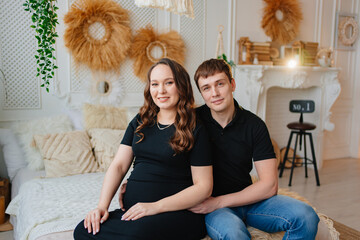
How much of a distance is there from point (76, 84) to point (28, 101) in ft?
1.62

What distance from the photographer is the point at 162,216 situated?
1.47 m

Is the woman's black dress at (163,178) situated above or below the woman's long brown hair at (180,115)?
below

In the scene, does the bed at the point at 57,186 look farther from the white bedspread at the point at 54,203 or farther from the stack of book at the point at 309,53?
the stack of book at the point at 309,53

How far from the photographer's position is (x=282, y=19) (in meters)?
4.59

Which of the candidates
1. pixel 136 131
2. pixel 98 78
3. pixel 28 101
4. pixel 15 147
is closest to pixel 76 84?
pixel 98 78

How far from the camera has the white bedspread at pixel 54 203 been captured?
185 centimetres

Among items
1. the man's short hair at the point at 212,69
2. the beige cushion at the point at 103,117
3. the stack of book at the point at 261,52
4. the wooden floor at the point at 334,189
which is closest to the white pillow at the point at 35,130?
the beige cushion at the point at 103,117

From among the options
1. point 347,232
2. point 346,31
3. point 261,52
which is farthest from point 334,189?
point 346,31

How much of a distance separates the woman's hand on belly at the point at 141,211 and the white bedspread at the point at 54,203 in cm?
53

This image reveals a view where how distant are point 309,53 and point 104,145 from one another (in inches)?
128

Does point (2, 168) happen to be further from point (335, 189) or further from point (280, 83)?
point (335, 189)

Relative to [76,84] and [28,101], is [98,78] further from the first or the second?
[28,101]

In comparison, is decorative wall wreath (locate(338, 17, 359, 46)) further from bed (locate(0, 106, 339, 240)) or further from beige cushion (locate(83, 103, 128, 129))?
beige cushion (locate(83, 103, 128, 129))

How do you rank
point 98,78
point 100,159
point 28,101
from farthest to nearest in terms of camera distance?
point 98,78
point 28,101
point 100,159
